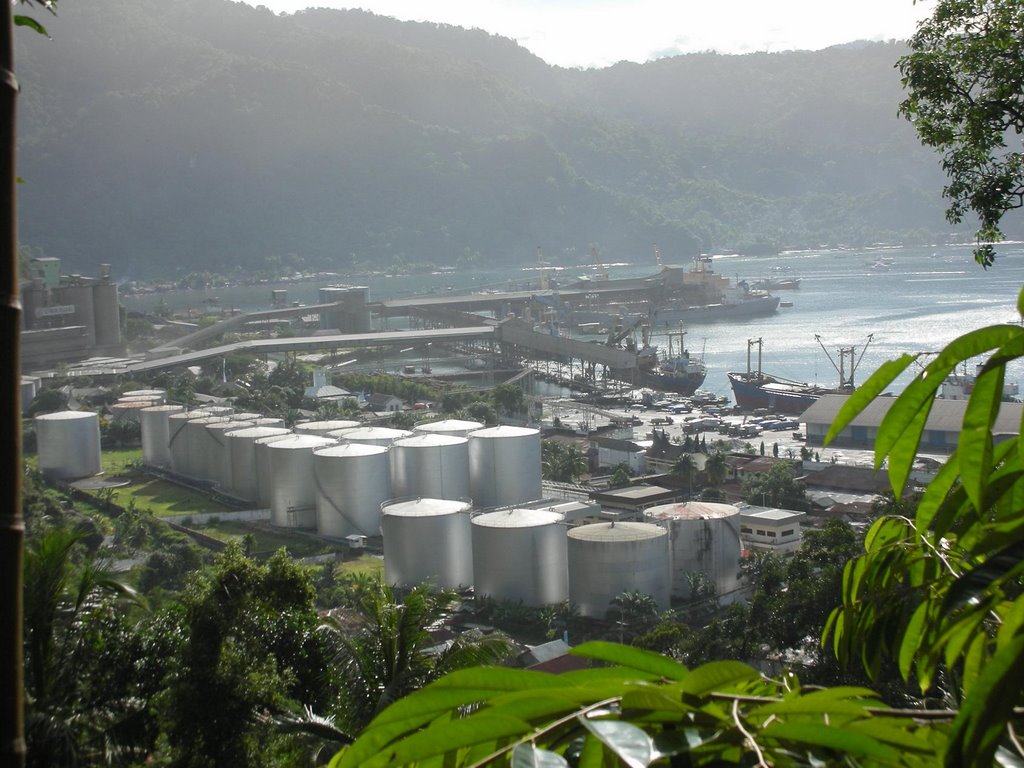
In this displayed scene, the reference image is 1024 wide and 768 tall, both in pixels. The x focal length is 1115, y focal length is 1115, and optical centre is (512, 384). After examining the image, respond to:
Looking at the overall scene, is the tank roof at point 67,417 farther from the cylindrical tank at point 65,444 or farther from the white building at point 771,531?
the white building at point 771,531

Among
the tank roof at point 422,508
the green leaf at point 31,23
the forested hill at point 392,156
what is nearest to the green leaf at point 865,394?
the green leaf at point 31,23

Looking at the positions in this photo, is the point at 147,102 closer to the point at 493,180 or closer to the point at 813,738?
the point at 493,180

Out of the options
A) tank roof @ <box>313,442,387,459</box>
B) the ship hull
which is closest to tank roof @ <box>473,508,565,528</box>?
tank roof @ <box>313,442,387,459</box>

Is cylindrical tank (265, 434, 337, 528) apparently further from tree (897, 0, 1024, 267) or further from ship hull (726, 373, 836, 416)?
ship hull (726, 373, 836, 416)

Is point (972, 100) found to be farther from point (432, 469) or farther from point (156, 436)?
point (156, 436)

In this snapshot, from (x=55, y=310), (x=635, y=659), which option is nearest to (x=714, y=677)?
(x=635, y=659)

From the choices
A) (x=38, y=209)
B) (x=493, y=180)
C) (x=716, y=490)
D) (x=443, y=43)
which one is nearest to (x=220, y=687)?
(x=716, y=490)

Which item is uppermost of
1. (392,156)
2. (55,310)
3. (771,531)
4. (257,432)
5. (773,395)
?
(392,156)
